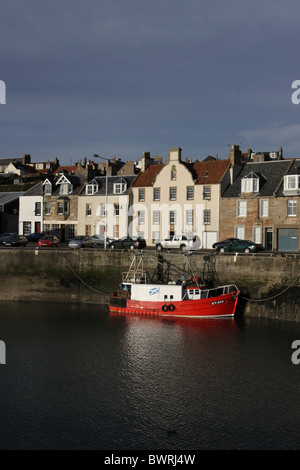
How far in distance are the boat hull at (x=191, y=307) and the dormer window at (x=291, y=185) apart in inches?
643

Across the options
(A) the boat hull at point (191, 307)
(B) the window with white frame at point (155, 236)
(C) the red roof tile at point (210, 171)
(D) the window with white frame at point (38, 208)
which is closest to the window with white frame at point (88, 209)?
(D) the window with white frame at point (38, 208)

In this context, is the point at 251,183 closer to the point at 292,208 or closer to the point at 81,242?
the point at 292,208

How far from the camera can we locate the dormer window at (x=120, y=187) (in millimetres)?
60878

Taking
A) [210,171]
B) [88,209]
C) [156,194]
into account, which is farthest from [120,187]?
[210,171]

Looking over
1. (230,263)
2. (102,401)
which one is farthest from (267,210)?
(102,401)

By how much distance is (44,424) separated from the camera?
1991cm

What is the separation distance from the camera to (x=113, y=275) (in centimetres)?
4422

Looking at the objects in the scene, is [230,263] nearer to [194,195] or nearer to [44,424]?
[194,195]

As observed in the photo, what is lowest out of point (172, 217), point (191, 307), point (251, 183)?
point (191, 307)

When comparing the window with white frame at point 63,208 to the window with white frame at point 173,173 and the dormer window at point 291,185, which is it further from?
the dormer window at point 291,185

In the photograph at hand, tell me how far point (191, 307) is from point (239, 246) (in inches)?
393

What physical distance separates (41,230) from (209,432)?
5020 cm

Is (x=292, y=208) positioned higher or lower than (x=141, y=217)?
higher
